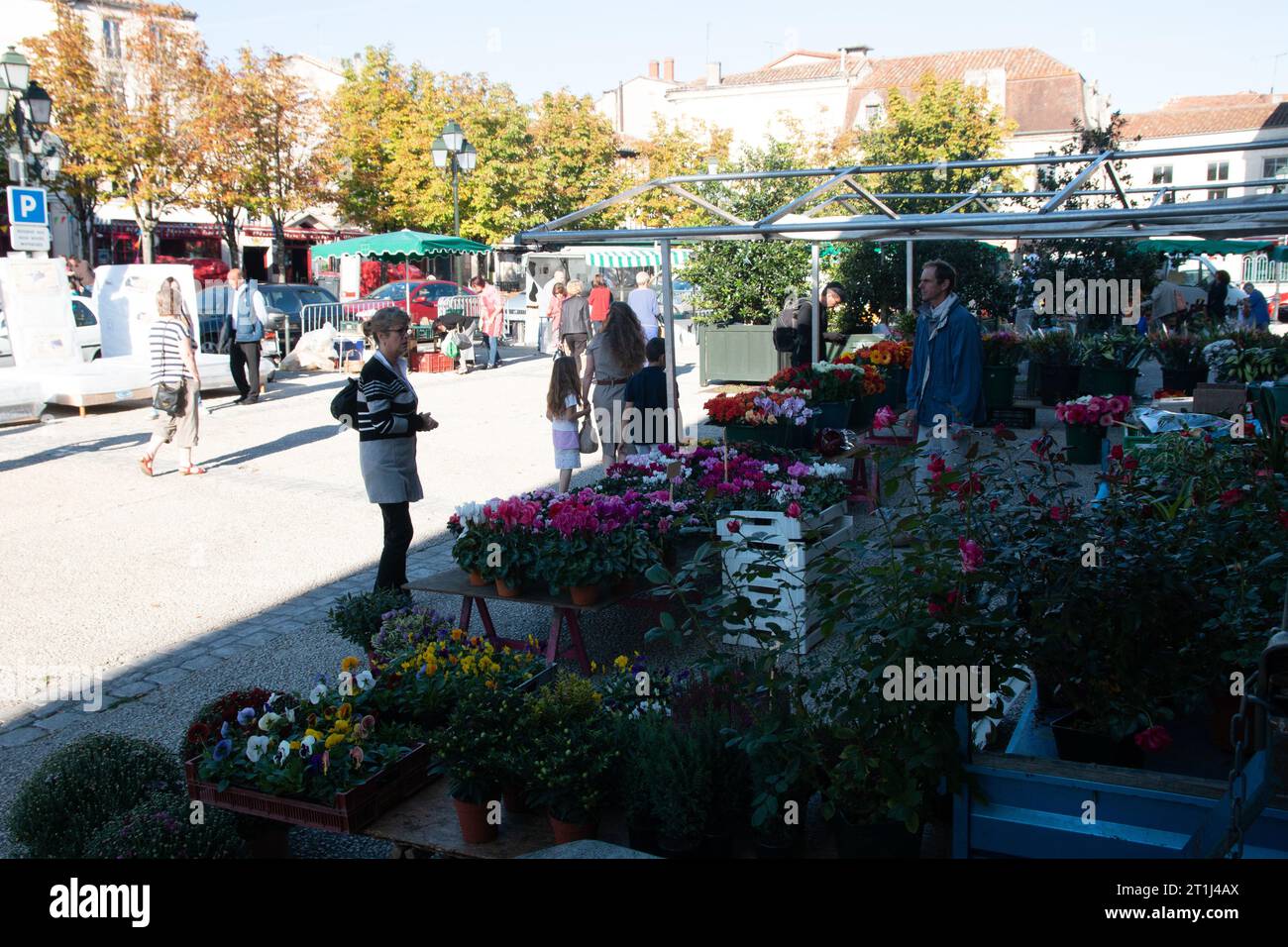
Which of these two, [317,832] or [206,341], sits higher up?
[206,341]

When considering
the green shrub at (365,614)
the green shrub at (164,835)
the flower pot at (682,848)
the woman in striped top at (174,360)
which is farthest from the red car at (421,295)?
the flower pot at (682,848)

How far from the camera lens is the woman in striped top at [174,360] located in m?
10.3

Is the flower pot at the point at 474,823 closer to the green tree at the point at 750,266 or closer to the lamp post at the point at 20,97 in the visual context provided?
the lamp post at the point at 20,97

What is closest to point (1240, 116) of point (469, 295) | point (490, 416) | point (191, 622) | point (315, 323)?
point (469, 295)

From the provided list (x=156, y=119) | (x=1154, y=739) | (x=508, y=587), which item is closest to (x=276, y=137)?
(x=156, y=119)

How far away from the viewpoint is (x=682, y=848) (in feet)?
10.7

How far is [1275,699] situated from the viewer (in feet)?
7.20

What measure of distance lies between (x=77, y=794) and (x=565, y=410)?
210 inches

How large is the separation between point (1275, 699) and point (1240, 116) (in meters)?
65.7

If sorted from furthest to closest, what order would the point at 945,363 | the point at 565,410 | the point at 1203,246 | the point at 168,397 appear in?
1. the point at 1203,246
2. the point at 168,397
3. the point at 565,410
4. the point at 945,363

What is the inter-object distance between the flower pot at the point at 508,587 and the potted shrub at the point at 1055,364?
34.9ft

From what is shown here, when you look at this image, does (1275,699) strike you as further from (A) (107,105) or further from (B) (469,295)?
(A) (107,105)

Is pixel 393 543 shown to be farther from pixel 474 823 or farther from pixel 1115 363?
pixel 1115 363

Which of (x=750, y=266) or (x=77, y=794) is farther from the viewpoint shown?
(x=750, y=266)
